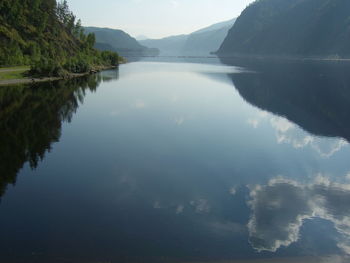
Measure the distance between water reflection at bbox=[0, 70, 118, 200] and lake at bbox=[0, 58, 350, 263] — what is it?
265 millimetres

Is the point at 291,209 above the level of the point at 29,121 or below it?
above

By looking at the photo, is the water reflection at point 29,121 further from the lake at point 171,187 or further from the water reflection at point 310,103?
the water reflection at point 310,103

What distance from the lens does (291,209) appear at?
27.7m

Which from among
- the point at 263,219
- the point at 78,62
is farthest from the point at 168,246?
the point at 78,62

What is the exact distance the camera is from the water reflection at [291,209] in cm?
2325

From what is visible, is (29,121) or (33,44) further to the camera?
(33,44)

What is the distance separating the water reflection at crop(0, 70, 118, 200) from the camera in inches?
1480

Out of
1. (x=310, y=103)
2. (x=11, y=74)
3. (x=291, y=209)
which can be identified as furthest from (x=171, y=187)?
(x=11, y=74)

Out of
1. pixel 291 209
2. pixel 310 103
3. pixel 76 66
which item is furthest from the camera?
pixel 76 66

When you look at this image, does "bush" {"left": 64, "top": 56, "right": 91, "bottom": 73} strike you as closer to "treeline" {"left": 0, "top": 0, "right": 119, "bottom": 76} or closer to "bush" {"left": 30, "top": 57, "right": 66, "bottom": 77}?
"treeline" {"left": 0, "top": 0, "right": 119, "bottom": 76}

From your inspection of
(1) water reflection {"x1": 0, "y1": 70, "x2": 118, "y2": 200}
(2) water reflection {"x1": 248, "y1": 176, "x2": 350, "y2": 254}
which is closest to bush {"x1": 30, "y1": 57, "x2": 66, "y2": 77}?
(1) water reflection {"x1": 0, "y1": 70, "x2": 118, "y2": 200}

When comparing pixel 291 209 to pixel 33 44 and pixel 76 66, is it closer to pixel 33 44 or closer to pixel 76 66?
pixel 76 66

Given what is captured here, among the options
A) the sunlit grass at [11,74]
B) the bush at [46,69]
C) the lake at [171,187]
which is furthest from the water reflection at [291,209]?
the bush at [46,69]

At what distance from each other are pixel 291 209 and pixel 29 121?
44.3 meters
